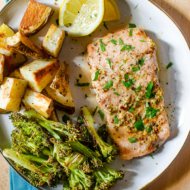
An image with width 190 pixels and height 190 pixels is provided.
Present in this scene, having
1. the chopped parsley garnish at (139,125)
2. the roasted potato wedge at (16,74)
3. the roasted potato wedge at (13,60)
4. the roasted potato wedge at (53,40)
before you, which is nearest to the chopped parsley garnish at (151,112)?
the chopped parsley garnish at (139,125)

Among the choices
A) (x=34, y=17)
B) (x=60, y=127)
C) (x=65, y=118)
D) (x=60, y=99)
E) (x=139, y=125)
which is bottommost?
(x=65, y=118)

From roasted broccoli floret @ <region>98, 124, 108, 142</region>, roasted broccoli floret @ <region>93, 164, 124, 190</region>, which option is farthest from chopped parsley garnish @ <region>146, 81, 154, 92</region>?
roasted broccoli floret @ <region>93, 164, 124, 190</region>

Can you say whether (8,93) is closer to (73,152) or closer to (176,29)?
(73,152)

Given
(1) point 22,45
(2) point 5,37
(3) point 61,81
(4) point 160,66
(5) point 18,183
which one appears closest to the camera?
(1) point 22,45

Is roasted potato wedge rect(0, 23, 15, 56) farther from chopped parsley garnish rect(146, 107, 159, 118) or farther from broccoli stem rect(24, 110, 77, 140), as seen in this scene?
chopped parsley garnish rect(146, 107, 159, 118)

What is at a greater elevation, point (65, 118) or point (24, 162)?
point (65, 118)

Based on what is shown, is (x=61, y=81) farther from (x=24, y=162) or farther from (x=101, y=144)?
(x=24, y=162)

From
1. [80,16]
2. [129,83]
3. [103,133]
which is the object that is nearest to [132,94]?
[129,83]
